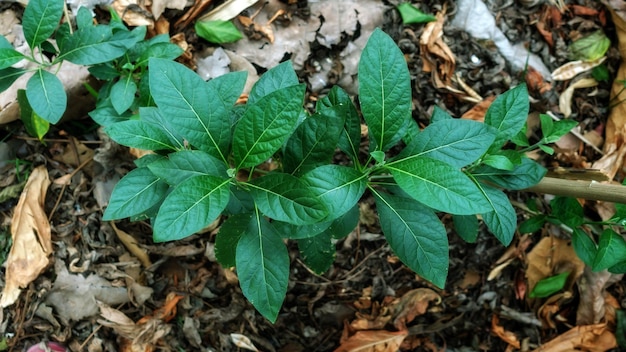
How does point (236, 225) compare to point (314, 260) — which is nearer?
point (236, 225)

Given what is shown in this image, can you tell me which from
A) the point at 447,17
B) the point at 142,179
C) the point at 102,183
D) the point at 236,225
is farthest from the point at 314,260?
the point at 447,17

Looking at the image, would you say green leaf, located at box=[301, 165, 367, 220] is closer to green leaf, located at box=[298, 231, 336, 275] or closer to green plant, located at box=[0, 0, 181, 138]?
green leaf, located at box=[298, 231, 336, 275]

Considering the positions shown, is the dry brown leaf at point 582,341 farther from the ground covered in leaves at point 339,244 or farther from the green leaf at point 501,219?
the green leaf at point 501,219

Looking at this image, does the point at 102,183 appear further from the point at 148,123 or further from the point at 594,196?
the point at 594,196

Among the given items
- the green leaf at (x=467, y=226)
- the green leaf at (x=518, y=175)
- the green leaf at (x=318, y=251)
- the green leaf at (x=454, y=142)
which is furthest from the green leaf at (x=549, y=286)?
the green leaf at (x=454, y=142)

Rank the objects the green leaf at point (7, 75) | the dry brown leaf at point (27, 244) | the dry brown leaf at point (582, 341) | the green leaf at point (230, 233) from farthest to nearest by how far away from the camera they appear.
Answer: the dry brown leaf at point (582, 341) < the dry brown leaf at point (27, 244) < the green leaf at point (7, 75) < the green leaf at point (230, 233)

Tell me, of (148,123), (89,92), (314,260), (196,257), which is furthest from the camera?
(196,257)
